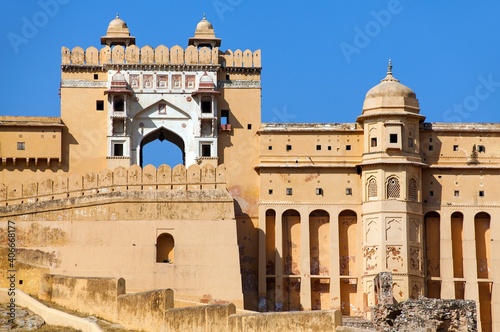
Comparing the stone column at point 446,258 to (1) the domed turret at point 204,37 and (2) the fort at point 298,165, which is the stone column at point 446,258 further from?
(1) the domed turret at point 204,37

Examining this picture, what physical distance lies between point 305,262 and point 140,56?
425 inches

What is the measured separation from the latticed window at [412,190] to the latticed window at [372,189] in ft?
4.42

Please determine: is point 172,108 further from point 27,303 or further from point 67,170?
point 27,303

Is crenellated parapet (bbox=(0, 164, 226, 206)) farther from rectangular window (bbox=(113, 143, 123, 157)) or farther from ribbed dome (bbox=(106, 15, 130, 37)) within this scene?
ribbed dome (bbox=(106, 15, 130, 37))

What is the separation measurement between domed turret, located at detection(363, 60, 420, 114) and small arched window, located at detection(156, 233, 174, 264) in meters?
10.8

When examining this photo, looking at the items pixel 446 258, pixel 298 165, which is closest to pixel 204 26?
pixel 298 165

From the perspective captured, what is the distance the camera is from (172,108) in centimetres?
5825

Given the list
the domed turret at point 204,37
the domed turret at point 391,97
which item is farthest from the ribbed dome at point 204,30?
the domed turret at point 391,97

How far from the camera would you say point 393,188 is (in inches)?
2213

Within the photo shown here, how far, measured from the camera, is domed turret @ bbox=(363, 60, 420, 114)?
57.0 metres

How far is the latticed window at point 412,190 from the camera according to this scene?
A: 5647 cm

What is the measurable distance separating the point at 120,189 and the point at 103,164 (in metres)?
5.27

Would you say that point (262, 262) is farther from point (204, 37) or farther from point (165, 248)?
point (204, 37)

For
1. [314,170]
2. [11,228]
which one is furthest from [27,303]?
[314,170]
